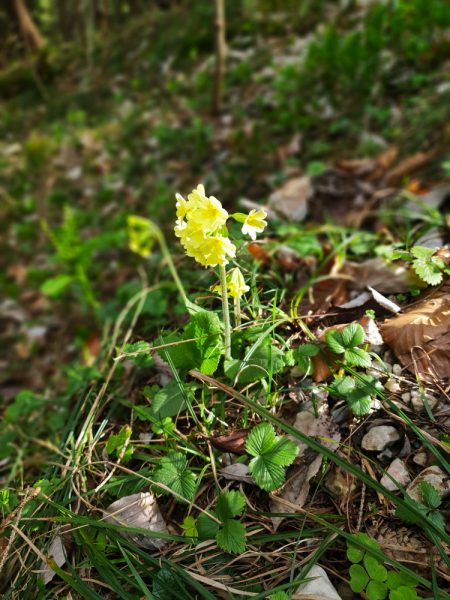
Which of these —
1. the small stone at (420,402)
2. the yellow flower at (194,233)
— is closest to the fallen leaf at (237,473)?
the small stone at (420,402)

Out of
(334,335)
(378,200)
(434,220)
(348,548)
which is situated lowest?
(378,200)

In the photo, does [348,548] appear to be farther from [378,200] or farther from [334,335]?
[378,200]

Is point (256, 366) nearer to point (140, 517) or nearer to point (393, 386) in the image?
point (393, 386)

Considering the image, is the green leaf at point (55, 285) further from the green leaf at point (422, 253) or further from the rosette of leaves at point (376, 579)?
the rosette of leaves at point (376, 579)

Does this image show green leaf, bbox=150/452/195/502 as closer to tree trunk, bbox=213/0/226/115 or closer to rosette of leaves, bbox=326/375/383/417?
rosette of leaves, bbox=326/375/383/417

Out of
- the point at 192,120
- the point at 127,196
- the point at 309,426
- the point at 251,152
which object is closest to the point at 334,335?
the point at 309,426

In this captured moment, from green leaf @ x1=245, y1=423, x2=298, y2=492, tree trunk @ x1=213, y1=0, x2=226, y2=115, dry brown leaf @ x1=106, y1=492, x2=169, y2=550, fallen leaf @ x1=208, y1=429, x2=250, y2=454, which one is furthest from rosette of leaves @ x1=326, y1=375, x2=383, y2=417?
tree trunk @ x1=213, y1=0, x2=226, y2=115
